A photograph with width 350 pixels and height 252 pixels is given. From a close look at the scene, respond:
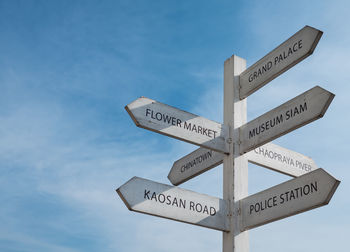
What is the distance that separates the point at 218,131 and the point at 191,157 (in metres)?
0.73

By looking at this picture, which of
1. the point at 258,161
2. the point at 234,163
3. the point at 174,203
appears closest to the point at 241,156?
the point at 234,163

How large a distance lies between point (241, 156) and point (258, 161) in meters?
0.23

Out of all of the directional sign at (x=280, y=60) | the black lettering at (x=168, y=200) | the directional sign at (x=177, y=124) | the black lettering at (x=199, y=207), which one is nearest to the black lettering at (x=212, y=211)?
the black lettering at (x=199, y=207)

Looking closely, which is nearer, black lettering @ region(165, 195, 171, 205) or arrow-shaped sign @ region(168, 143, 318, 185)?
black lettering @ region(165, 195, 171, 205)

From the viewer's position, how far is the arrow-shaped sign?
4548 millimetres

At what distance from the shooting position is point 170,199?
3.84 metres

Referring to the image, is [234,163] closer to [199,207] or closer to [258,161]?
[258,161]

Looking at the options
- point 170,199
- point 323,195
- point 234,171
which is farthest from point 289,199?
point 170,199

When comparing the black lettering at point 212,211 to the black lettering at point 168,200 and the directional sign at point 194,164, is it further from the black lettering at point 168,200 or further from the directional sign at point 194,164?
the directional sign at point 194,164

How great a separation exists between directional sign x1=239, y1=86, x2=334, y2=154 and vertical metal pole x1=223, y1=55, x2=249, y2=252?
10 cm

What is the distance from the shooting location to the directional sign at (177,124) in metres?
3.99

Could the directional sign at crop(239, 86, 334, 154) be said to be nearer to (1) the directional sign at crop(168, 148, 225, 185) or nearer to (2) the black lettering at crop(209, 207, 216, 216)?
(1) the directional sign at crop(168, 148, 225, 185)

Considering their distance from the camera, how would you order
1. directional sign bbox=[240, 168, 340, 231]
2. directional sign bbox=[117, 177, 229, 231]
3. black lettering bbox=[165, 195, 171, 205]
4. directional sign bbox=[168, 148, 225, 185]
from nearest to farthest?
directional sign bbox=[240, 168, 340, 231] < directional sign bbox=[117, 177, 229, 231] < black lettering bbox=[165, 195, 171, 205] < directional sign bbox=[168, 148, 225, 185]

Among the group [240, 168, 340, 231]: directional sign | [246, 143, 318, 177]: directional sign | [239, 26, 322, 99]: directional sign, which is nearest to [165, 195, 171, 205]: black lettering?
[240, 168, 340, 231]: directional sign
